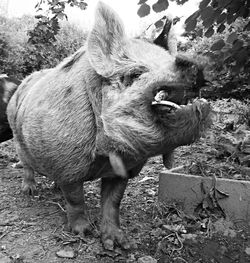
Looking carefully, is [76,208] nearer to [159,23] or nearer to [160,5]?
[160,5]

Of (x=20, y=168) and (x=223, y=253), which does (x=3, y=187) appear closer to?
(x=20, y=168)

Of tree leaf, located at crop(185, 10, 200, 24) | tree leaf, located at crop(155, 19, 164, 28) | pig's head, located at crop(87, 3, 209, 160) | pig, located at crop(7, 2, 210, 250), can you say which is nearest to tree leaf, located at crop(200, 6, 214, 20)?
tree leaf, located at crop(185, 10, 200, 24)

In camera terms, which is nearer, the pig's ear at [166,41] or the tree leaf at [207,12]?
the pig's ear at [166,41]

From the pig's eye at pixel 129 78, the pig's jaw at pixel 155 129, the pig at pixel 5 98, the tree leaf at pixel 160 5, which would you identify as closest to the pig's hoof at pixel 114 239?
the pig's jaw at pixel 155 129

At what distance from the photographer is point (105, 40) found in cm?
232

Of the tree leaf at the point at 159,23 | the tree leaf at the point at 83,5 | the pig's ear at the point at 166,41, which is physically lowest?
the pig's ear at the point at 166,41

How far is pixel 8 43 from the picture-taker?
10258 millimetres

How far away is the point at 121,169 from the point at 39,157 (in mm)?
823

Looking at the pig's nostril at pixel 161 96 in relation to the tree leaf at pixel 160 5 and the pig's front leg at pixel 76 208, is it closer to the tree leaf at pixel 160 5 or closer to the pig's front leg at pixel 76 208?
the pig's front leg at pixel 76 208

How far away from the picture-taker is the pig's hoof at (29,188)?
3.89 m

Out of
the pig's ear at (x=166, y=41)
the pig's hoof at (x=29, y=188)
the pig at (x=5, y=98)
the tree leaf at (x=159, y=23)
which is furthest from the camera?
the pig at (x=5, y=98)

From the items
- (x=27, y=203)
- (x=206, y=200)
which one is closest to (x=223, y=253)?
(x=206, y=200)

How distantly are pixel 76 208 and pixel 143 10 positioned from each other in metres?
1.67

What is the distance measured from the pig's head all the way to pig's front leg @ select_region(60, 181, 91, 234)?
598 millimetres
